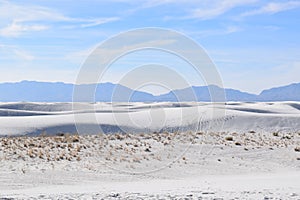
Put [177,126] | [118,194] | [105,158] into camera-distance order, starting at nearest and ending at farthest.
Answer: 1. [118,194]
2. [105,158]
3. [177,126]

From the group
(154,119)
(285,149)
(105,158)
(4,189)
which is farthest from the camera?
(154,119)

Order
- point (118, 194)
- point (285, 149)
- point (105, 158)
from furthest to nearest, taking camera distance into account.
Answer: point (285, 149), point (105, 158), point (118, 194)

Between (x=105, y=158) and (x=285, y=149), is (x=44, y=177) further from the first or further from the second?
(x=285, y=149)

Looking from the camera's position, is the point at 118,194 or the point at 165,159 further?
the point at 165,159

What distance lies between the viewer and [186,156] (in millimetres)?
22453

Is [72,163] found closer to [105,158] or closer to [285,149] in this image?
[105,158]

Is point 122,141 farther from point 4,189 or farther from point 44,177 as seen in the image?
point 4,189

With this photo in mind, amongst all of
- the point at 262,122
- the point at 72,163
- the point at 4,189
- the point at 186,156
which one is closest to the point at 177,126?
the point at 262,122

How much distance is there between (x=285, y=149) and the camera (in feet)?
82.2

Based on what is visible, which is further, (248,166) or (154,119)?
(154,119)

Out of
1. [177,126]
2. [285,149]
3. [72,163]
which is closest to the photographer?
[72,163]

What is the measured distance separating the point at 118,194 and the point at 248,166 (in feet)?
33.1

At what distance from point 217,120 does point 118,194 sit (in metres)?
36.3

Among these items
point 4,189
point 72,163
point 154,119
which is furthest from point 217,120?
point 4,189
